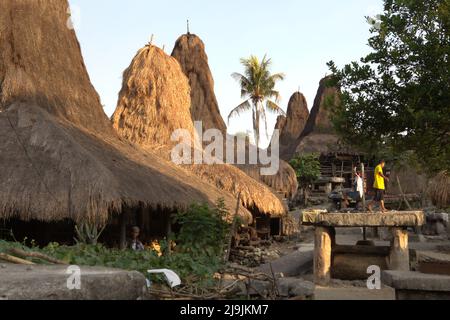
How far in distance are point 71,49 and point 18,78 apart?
2237mm

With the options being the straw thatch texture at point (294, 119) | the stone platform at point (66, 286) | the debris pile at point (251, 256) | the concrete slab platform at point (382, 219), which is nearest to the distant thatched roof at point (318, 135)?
the straw thatch texture at point (294, 119)

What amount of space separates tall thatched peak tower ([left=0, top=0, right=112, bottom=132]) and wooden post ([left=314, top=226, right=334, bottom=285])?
6644 mm

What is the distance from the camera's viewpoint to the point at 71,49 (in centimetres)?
1435

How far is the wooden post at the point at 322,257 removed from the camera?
367 inches

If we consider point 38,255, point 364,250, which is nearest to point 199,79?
point 364,250

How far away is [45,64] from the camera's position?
13.3m

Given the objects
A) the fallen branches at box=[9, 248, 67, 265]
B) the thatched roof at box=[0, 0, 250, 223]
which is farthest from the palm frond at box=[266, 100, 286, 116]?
the fallen branches at box=[9, 248, 67, 265]

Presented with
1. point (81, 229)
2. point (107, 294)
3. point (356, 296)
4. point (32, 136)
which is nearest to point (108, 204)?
point (81, 229)

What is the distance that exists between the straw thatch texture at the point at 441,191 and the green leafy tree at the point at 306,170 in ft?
35.4

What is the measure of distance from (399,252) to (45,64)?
908 centimetres

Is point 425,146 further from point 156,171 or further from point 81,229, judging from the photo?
point 81,229

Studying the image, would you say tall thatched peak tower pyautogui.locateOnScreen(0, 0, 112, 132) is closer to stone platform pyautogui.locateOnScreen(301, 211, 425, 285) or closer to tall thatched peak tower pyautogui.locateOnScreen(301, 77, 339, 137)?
stone platform pyautogui.locateOnScreen(301, 211, 425, 285)

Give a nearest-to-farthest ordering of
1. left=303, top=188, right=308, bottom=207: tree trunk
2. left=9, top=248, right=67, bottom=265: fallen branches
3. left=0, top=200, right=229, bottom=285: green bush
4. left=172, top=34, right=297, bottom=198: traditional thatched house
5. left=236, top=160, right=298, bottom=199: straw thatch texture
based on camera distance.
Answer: left=9, top=248, right=67, bottom=265: fallen branches < left=0, top=200, right=229, bottom=285: green bush < left=172, top=34, right=297, bottom=198: traditional thatched house < left=236, top=160, right=298, bottom=199: straw thatch texture < left=303, top=188, right=308, bottom=207: tree trunk

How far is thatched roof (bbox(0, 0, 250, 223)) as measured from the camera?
10.3 meters
